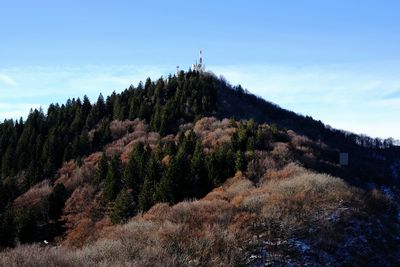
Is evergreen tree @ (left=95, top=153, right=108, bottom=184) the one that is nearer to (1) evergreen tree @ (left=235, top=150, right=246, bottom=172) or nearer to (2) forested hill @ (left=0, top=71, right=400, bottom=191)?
(2) forested hill @ (left=0, top=71, right=400, bottom=191)

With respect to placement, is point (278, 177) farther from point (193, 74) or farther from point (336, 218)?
point (193, 74)

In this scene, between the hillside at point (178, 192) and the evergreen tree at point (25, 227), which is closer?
the hillside at point (178, 192)

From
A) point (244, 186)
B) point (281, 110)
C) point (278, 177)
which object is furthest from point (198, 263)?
point (281, 110)

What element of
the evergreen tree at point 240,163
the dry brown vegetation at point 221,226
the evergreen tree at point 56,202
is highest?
the evergreen tree at point 240,163

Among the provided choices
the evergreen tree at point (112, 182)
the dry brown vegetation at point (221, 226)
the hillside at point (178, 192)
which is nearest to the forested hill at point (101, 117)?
the hillside at point (178, 192)

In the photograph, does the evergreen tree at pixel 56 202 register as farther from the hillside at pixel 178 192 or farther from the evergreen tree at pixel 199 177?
the evergreen tree at pixel 199 177

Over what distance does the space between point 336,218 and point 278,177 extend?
34.0 ft

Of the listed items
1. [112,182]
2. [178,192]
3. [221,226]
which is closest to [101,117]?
[112,182]

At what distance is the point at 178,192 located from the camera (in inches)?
1617

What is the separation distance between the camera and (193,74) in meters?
88.9

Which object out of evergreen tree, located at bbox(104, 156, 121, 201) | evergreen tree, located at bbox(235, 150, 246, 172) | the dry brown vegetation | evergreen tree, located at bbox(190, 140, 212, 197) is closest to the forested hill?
evergreen tree, located at bbox(104, 156, 121, 201)

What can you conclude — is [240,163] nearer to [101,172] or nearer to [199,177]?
[199,177]

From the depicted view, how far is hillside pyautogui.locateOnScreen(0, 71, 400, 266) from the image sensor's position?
23.8 m

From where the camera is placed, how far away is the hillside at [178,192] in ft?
78.1
